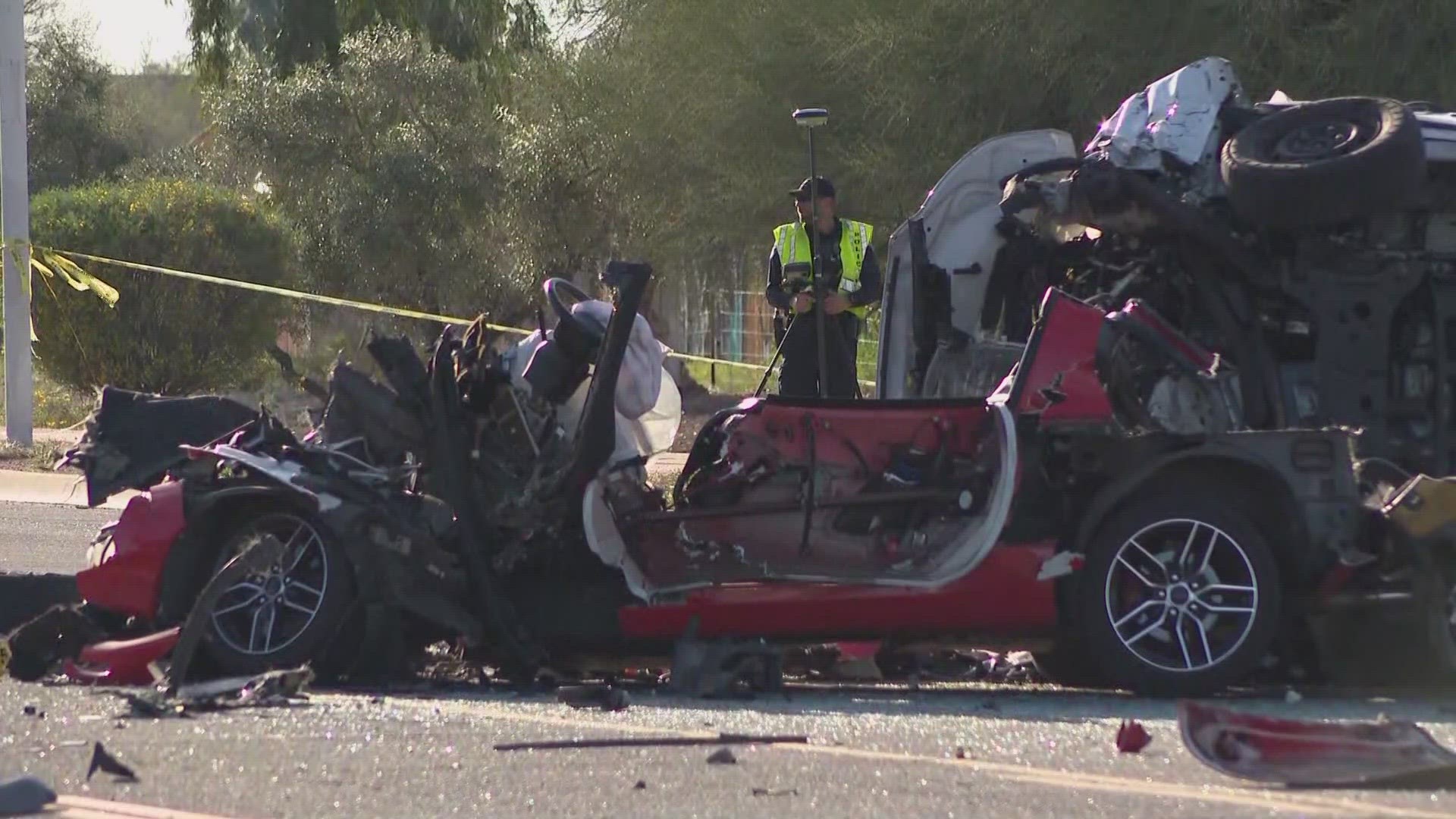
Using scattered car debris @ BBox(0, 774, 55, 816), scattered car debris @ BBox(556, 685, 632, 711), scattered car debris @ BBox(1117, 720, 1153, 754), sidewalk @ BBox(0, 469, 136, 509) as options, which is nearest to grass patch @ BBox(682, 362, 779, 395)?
sidewalk @ BBox(0, 469, 136, 509)

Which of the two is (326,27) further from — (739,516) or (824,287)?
(739,516)

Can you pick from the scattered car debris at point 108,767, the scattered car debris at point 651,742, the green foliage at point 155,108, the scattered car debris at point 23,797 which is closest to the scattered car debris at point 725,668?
the scattered car debris at point 651,742

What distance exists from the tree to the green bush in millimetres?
6304

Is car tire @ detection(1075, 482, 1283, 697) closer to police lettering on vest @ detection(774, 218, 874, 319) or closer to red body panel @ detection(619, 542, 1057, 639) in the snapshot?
Answer: red body panel @ detection(619, 542, 1057, 639)

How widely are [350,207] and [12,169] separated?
21.4 feet

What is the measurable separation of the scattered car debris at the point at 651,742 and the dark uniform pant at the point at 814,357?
515cm

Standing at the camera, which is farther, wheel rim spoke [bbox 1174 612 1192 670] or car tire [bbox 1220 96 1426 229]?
car tire [bbox 1220 96 1426 229]

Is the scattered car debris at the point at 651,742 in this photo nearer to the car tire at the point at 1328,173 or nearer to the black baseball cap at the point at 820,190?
the car tire at the point at 1328,173

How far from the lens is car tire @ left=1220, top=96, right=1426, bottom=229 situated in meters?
7.82

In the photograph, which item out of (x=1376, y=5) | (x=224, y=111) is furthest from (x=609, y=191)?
(x=1376, y=5)

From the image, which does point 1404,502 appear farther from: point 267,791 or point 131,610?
point 131,610

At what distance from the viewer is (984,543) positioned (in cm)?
695

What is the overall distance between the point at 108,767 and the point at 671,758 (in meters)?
1.59

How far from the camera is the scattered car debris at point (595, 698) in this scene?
22.6ft
